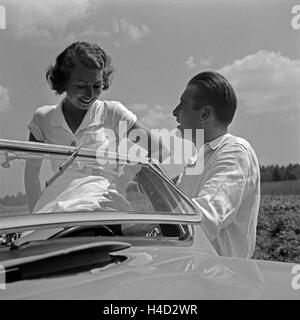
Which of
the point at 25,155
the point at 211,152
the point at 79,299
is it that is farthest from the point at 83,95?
the point at 79,299

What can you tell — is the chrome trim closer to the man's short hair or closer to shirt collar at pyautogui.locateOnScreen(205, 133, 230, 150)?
shirt collar at pyautogui.locateOnScreen(205, 133, 230, 150)

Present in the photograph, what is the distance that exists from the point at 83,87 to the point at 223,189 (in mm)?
938

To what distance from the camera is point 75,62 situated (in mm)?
2604

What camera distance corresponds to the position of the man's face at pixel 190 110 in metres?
2.36

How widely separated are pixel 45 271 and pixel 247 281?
0.55m

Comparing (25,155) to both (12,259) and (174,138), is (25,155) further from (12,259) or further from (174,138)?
(174,138)

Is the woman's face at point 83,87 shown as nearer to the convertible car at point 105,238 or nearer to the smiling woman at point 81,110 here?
the smiling woman at point 81,110

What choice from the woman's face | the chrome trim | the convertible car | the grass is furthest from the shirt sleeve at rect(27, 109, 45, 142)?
the grass

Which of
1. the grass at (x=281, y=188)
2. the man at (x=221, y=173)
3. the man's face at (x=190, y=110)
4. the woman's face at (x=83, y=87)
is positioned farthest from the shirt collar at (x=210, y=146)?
the grass at (x=281, y=188)

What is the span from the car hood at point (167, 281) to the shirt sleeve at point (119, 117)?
1077 millimetres

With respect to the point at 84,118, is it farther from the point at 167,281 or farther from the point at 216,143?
the point at 167,281

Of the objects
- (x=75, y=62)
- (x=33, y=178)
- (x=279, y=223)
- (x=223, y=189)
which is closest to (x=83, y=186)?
(x=33, y=178)

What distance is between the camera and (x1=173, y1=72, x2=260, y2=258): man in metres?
2.06
